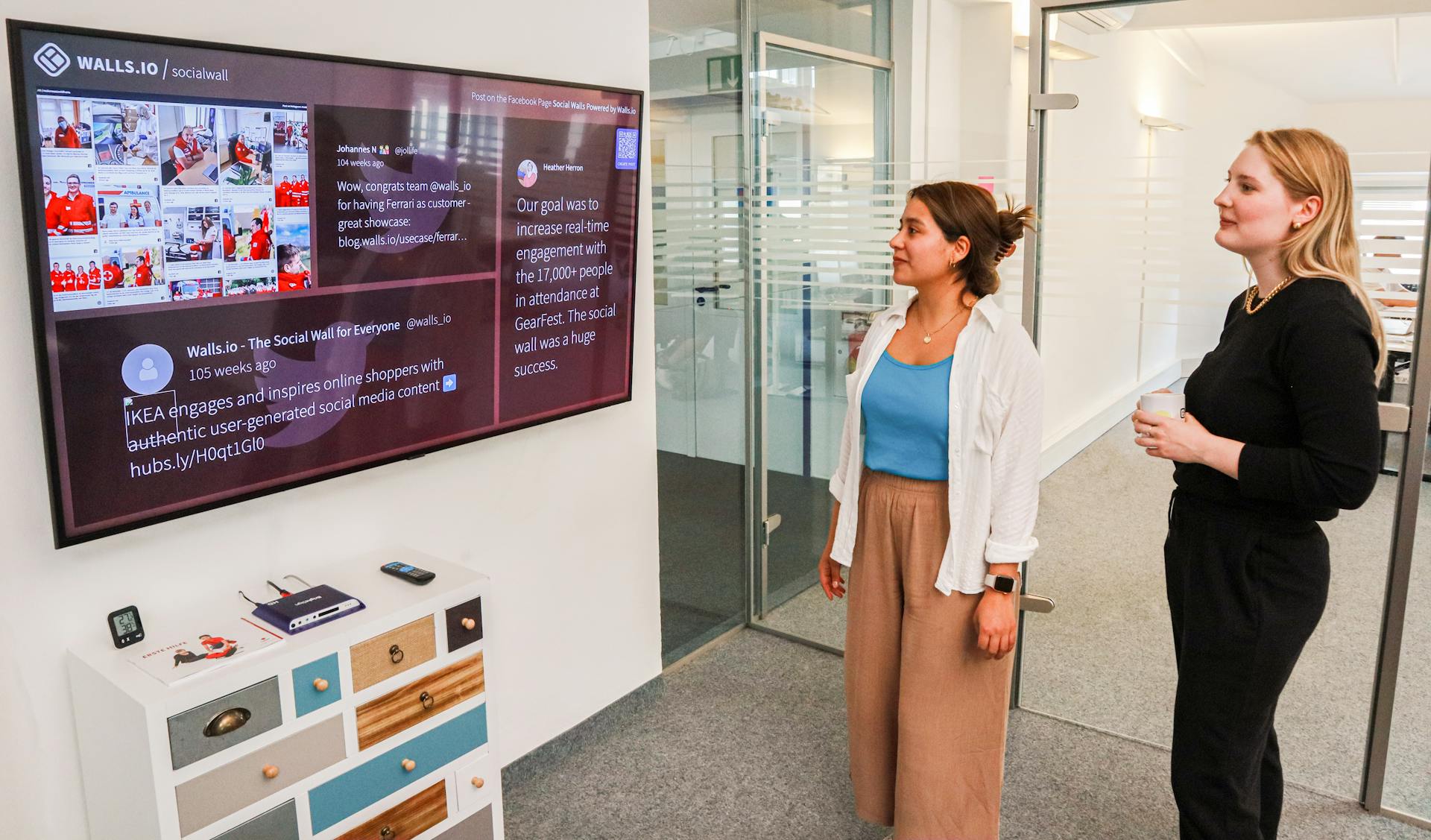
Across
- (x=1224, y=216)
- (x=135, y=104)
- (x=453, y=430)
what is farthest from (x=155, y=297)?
(x=1224, y=216)

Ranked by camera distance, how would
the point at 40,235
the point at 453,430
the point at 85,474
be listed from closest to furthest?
the point at 40,235, the point at 85,474, the point at 453,430

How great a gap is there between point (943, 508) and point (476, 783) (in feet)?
3.81

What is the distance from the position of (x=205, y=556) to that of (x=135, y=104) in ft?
2.78

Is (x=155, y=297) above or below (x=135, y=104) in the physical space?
below

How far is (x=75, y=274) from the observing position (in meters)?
1.69

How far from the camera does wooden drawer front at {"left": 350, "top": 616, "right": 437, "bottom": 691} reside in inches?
77.1

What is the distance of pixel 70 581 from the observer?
185 cm

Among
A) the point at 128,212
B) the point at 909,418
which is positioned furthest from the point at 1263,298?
the point at 128,212

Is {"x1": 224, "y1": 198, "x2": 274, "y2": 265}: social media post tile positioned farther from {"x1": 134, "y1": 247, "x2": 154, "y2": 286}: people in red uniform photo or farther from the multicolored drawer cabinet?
the multicolored drawer cabinet

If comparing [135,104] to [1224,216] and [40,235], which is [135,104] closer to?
[40,235]

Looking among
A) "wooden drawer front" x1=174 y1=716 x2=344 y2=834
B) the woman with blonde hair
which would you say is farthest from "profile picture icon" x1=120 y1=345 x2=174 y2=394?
the woman with blonde hair

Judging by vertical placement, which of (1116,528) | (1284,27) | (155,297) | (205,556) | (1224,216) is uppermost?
(1284,27)

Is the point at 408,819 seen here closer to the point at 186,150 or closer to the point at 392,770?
the point at 392,770

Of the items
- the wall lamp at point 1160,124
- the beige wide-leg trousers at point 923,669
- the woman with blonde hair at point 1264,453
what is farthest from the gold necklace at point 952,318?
the wall lamp at point 1160,124
